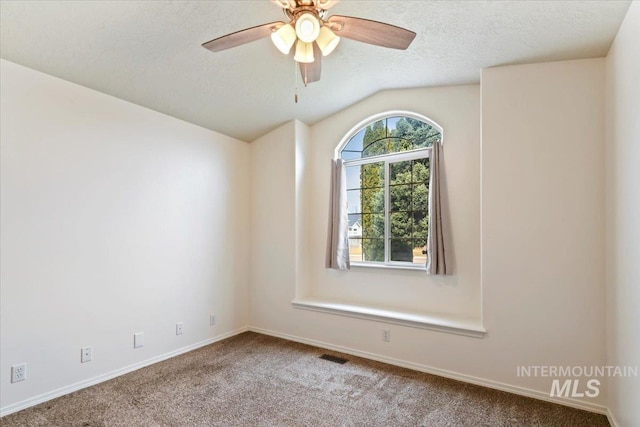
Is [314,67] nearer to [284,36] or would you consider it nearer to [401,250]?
[284,36]

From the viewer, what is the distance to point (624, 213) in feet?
6.45

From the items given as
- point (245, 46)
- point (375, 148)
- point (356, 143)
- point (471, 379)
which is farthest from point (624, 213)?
point (245, 46)

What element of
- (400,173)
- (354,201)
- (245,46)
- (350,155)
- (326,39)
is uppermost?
(245,46)

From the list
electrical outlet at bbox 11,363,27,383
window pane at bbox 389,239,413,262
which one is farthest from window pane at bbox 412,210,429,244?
electrical outlet at bbox 11,363,27,383

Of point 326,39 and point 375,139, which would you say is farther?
point 375,139

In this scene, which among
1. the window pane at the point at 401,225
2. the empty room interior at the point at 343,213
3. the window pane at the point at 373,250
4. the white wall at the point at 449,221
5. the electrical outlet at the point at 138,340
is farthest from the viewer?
the window pane at the point at 373,250

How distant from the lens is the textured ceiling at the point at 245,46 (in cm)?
203

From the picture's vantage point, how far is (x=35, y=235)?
244 centimetres

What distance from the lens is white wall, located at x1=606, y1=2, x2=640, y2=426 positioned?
178 cm

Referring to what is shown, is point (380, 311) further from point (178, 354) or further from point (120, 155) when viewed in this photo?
point (120, 155)

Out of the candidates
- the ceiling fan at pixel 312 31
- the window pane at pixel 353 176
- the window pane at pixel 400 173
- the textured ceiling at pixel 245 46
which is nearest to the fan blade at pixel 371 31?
the ceiling fan at pixel 312 31

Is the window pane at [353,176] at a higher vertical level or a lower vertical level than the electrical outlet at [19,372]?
higher

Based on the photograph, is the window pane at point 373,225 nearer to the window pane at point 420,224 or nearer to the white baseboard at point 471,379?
the window pane at point 420,224

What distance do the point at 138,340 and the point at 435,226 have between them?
9.91 feet
